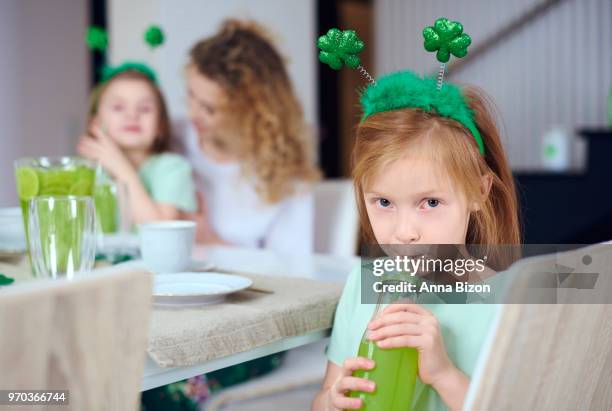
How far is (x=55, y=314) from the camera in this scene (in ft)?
1.66

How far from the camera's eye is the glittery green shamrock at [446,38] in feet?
3.22

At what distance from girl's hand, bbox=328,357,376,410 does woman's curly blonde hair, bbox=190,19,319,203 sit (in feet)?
4.23

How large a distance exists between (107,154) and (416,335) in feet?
4.63

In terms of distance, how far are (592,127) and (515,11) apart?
2.80 ft

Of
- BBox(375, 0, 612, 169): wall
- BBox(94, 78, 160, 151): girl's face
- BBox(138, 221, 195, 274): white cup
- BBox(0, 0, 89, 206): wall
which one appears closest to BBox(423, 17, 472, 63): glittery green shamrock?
BBox(138, 221, 195, 274): white cup

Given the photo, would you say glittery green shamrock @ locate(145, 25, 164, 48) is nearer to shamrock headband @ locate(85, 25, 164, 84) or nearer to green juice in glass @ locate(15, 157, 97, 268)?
shamrock headband @ locate(85, 25, 164, 84)

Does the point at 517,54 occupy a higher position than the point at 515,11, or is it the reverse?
the point at 515,11

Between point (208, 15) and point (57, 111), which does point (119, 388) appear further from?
point (57, 111)

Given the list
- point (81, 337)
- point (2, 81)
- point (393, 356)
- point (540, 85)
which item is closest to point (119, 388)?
point (81, 337)

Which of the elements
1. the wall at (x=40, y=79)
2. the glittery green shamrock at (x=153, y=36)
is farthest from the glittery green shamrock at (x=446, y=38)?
the wall at (x=40, y=79)

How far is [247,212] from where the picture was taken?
7.14ft

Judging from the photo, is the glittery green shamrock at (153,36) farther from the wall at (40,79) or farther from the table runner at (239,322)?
the wall at (40,79)

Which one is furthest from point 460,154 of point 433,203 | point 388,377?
point 388,377

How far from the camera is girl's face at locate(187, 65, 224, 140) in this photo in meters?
2.16
